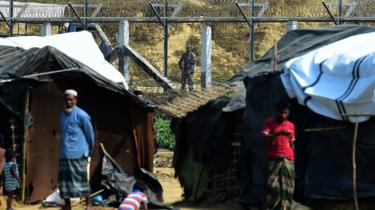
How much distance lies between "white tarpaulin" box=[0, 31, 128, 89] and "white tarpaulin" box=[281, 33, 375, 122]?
5.20 meters

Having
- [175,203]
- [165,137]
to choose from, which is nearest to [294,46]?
[175,203]

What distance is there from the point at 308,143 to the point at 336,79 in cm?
104

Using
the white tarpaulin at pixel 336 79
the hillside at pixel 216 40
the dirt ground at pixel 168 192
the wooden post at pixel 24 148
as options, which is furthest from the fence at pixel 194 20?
the wooden post at pixel 24 148

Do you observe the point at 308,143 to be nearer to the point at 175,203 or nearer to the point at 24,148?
the point at 175,203

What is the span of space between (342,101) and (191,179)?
4.43m

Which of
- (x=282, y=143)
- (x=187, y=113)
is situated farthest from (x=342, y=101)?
(x=187, y=113)

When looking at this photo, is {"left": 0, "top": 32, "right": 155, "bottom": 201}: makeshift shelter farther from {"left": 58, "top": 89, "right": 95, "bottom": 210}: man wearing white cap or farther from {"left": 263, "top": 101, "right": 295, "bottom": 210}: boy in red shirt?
{"left": 263, "top": 101, "right": 295, "bottom": 210}: boy in red shirt

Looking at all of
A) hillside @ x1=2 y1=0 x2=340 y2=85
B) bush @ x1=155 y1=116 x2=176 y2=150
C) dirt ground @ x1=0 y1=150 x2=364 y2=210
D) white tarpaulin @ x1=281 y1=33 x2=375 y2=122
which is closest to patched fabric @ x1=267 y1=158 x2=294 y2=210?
dirt ground @ x1=0 y1=150 x2=364 y2=210

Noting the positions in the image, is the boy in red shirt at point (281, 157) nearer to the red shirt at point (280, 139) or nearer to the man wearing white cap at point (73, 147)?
the red shirt at point (280, 139)

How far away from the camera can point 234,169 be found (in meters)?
15.1

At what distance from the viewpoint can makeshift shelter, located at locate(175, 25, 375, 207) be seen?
41.7 feet

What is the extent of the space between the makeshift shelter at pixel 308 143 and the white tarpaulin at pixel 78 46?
373 cm

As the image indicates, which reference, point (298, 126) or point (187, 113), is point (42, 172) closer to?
point (187, 113)

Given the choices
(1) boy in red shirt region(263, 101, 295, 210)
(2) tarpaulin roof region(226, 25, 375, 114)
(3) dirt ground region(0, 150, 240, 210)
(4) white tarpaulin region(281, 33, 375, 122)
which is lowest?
(3) dirt ground region(0, 150, 240, 210)
